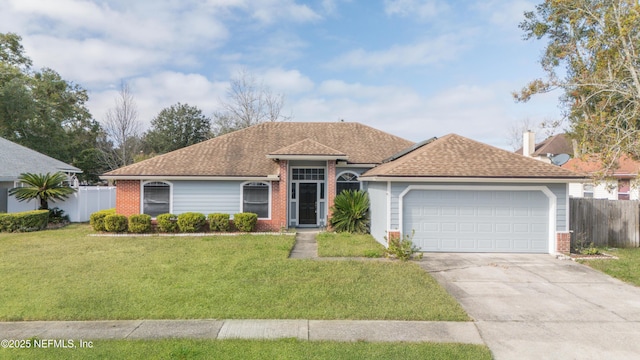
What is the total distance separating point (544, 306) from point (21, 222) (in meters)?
19.1

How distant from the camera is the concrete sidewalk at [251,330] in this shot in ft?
15.2

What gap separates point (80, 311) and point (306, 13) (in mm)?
13656

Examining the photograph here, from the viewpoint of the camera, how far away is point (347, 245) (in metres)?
11.2

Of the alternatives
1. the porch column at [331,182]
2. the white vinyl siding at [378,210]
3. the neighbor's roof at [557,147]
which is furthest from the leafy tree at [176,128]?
the neighbor's roof at [557,147]

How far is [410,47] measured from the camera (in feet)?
53.5

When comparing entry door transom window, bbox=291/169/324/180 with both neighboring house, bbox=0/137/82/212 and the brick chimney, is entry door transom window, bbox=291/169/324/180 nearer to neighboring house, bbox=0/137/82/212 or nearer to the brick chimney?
neighboring house, bbox=0/137/82/212

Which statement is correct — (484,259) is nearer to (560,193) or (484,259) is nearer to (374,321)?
(560,193)

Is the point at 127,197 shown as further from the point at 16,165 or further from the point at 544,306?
the point at 544,306

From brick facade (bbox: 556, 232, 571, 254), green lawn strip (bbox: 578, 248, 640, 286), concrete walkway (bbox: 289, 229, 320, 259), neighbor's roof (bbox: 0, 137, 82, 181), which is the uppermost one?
neighbor's roof (bbox: 0, 137, 82, 181)

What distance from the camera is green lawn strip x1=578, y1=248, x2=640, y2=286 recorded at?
781cm

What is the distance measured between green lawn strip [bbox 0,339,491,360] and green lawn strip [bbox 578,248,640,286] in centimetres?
617

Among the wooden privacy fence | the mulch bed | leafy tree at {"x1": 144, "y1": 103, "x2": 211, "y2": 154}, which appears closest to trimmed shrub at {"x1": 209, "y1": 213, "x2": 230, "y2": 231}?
the mulch bed

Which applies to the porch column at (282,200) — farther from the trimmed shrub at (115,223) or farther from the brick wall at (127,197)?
the trimmed shrub at (115,223)

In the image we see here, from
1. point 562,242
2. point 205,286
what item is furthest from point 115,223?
point 562,242
